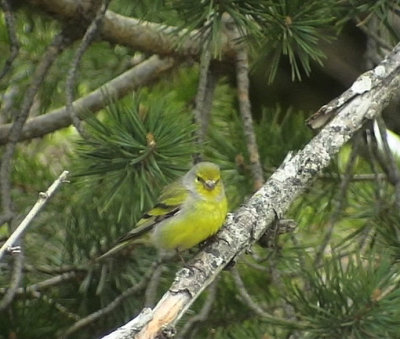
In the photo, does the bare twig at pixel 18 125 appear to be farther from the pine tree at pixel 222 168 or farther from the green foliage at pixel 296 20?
the green foliage at pixel 296 20

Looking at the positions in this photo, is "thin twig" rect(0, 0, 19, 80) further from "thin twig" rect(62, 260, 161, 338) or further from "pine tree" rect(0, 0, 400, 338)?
"thin twig" rect(62, 260, 161, 338)

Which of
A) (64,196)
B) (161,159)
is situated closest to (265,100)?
(64,196)

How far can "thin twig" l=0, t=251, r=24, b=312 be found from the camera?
5.85 feet

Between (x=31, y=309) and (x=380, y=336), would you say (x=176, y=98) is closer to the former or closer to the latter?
(x=31, y=309)

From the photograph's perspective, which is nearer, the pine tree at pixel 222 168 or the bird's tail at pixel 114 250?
the pine tree at pixel 222 168

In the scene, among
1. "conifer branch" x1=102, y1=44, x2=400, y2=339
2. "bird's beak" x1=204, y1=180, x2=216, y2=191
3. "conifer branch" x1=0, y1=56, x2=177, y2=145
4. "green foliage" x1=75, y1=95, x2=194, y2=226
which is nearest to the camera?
"conifer branch" x1=102, y1=44, x2=400, y2=339

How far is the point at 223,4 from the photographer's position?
1838 mm

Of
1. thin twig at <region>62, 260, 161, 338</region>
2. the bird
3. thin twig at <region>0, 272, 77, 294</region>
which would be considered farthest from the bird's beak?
thin twig at <region>0, 272, 77, 294</region>

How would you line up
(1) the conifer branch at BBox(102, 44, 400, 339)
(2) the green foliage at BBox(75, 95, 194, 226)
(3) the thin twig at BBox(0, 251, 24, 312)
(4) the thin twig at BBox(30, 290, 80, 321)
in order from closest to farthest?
(1) the conifer branch at BBox(102, 44, 400, 339) → (3) the thin twig at BBox(0, 251, 24, 312) → (2) the green foliage at BBox(75, 95, 194, 226) → (4) the thin twig at BBox(30, 290, 80, 321)

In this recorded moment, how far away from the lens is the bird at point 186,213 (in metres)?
2.09

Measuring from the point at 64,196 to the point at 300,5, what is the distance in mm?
718

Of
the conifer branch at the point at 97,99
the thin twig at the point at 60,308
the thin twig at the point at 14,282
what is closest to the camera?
the thin twig at the point at 14,282

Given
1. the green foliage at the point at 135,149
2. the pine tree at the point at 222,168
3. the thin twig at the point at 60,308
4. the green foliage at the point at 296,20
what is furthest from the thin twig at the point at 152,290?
the green foliage at the point at 296,20

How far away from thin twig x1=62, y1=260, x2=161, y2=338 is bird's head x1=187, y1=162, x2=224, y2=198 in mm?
233
